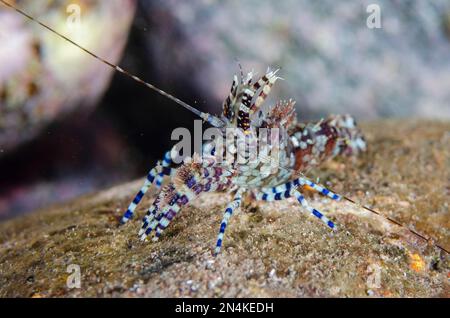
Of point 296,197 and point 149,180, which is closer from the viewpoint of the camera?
point 296,197

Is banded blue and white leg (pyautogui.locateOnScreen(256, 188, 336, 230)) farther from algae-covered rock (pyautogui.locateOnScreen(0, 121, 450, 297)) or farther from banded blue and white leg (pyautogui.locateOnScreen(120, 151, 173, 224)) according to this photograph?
banded blue and white leg (pyautogui.locateOnScreen(120, 151, 173, 224))

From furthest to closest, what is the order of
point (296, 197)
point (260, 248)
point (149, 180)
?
point (149, 180) < point (296, 197) < point (260, 248)

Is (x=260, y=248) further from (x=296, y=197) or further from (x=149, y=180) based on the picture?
(x=149, y=180)

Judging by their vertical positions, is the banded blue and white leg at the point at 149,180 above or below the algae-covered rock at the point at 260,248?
above

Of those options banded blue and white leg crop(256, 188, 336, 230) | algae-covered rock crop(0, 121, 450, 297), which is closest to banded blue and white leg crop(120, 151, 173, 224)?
algae-covered rock crop(0, 121, 450, 297)

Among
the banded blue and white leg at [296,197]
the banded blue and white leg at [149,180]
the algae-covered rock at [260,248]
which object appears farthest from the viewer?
the banded blue and white leg at [149,180]

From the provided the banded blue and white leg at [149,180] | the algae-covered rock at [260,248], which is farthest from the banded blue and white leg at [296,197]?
the banded blue and white leg at [149,180]

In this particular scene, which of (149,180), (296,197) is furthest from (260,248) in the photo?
(149,180)

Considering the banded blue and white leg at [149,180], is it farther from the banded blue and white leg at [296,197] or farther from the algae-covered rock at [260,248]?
the banded blue and white leg at [296,197]
